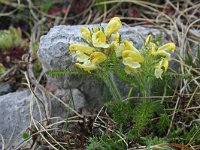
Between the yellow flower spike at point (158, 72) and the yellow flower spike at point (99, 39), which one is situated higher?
the yellow flower spike at point (99, 39)

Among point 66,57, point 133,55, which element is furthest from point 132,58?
point 66,57

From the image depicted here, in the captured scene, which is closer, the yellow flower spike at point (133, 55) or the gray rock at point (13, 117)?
the yellow flower spike at point (133, 55)

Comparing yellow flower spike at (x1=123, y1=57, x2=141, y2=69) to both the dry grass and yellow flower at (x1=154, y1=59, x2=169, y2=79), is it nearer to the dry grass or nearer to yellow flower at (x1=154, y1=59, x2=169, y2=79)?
yellow flower at (x1=154, y1=59, x2=169, y2=79)

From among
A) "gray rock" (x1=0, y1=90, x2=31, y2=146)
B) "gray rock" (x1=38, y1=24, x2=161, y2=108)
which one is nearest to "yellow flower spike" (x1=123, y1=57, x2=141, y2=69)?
"gray rock" (x1=38, y1=24, x2=161, y2=108)

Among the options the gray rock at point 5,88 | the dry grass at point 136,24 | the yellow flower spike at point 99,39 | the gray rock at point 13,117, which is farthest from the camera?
the gray rock at point 5,88

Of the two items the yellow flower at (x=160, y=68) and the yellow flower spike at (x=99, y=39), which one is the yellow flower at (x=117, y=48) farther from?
the yellow flower at (x=160, y=68)

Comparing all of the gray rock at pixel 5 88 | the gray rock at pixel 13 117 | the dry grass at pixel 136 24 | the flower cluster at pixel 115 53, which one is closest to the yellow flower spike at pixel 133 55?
the flower cluster at pixel 115 53

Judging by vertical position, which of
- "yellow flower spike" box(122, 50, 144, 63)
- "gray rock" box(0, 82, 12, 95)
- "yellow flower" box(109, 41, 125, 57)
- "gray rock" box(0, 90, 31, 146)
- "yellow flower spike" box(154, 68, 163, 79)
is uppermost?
"yellow flower" box(109, 41, 125, 57)

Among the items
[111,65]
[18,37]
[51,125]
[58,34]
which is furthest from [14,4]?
[111,65]
